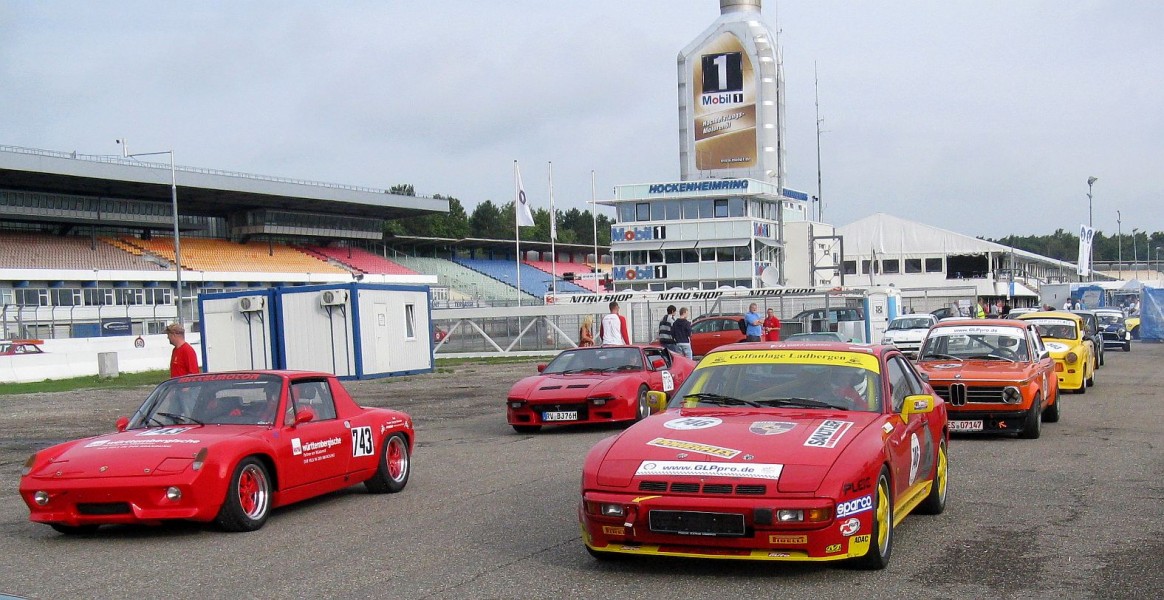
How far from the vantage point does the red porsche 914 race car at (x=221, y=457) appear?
25.7ft

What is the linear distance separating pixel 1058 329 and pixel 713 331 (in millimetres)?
15332

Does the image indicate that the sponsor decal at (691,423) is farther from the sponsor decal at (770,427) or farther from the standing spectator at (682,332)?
the standing spectator at (682,332)

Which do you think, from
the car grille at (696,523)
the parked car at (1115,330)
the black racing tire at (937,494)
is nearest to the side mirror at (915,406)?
the black racing tire at (937,494)

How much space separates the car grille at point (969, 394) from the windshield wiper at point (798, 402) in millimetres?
6089

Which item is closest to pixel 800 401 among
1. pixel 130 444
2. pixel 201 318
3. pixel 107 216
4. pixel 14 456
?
pixel 130 444

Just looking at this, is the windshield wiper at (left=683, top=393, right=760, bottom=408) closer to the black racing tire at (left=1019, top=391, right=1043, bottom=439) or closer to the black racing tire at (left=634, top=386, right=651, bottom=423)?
the black racing tire at (left=1019, top=391, right=1043, bottom=439)

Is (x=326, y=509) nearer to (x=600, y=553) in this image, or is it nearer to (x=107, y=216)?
(x=600, y=553)

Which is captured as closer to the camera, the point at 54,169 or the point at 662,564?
the point at 662,564

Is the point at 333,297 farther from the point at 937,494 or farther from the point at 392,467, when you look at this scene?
the point at 937,494

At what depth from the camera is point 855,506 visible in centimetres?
617

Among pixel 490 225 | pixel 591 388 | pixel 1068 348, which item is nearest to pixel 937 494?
pixel 591 388

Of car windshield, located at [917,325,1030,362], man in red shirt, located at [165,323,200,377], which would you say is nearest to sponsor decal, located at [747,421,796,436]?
man in red shirt, located at [165,323,200,377]

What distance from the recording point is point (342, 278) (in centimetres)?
6656

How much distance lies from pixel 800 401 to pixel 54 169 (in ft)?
179
